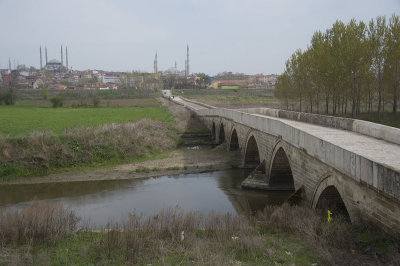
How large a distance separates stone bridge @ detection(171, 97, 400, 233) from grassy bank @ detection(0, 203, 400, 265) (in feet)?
1.79

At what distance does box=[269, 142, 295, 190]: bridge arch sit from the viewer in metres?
14.7

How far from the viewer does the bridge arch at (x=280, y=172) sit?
14686 mm

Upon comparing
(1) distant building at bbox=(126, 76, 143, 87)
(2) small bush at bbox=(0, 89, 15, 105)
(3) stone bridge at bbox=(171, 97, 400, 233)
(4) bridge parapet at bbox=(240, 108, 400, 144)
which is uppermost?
(1) distant building at bbox=(126, 76, 143, 87)

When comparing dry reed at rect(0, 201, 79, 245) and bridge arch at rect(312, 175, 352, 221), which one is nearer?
dry reed at rect(0, 201, 79, 245)

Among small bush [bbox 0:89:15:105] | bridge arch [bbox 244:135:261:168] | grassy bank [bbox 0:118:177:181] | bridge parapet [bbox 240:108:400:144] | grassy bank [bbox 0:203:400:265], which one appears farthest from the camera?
small bush [bbox 0:89:15:105]

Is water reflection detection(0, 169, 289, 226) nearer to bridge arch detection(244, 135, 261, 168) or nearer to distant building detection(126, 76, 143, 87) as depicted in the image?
bridge arch detection(244, 135, 261, 168)

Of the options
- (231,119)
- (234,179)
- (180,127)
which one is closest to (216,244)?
(234,179)

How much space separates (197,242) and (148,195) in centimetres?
859

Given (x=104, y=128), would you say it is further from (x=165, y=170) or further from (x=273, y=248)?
(x=273, y=248)

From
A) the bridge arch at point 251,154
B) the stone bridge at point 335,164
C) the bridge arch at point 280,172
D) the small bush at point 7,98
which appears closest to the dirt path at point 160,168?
the bridge arch at point 251,154

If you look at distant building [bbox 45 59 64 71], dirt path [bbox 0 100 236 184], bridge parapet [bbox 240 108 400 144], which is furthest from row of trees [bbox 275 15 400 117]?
distant building [bbox 45 59 64 71]

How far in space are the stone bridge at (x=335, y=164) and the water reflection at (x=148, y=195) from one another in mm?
1327

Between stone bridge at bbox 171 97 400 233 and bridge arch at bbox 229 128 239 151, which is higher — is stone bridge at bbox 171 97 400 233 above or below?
above

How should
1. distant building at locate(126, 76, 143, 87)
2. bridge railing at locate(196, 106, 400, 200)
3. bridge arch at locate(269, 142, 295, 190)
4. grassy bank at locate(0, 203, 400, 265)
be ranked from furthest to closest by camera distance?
distant building at locate(126, 76, 143, 87), bridge arch at locate(269, 142, 295, 190), grassy bank at locate(0, 203, 400, 265), bridge railing at locate(196, 106, 400, 200)
